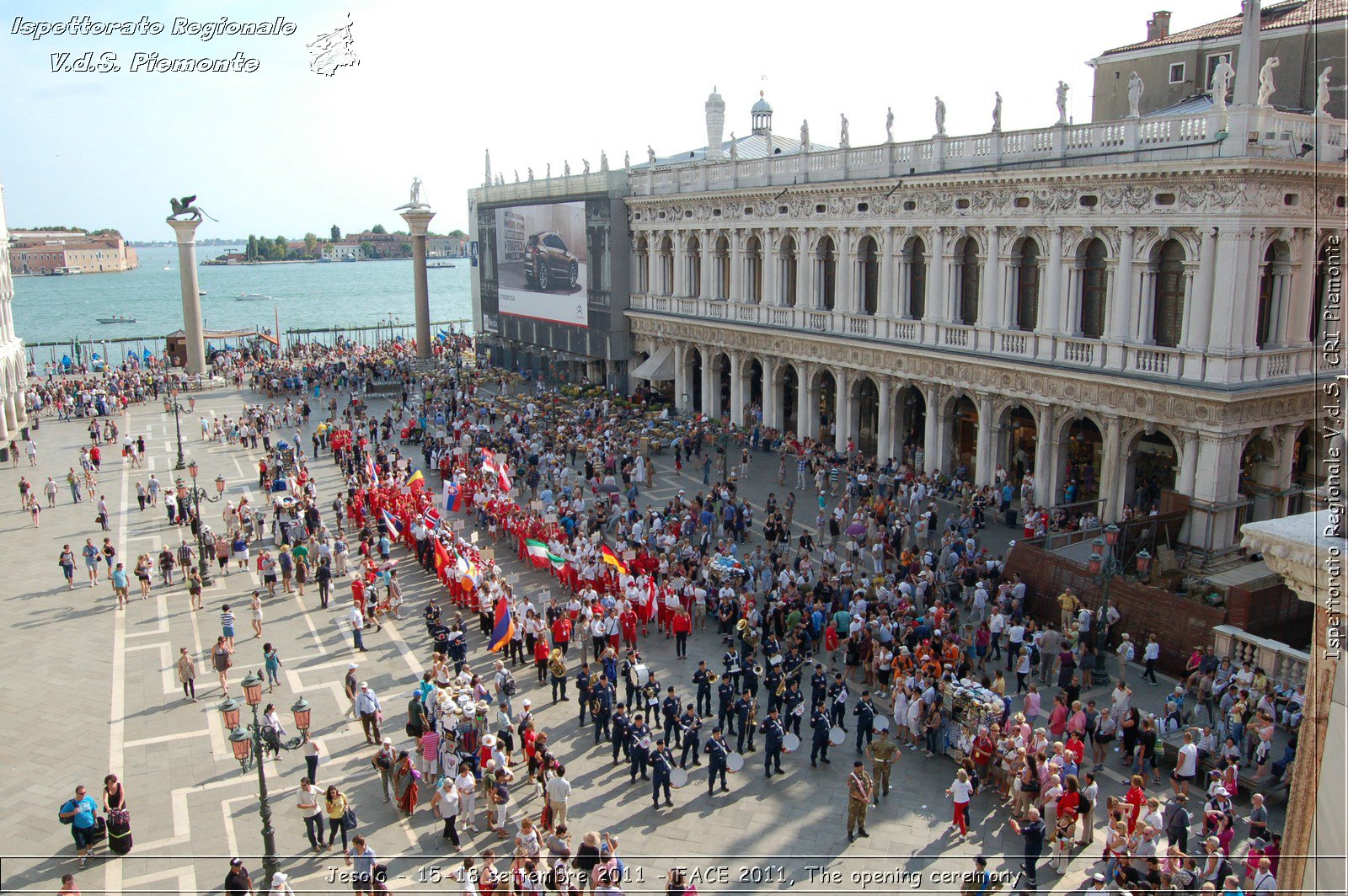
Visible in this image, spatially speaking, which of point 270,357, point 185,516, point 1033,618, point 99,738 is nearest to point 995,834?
point 1033,618

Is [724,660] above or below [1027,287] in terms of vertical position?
below

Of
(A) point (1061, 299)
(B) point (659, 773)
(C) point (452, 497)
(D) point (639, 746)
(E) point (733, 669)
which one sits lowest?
(B) point (659, 773)

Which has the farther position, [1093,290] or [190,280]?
[190,280]

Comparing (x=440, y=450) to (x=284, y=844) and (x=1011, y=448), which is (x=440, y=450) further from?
(x=284, y=844)

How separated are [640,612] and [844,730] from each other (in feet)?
21.2

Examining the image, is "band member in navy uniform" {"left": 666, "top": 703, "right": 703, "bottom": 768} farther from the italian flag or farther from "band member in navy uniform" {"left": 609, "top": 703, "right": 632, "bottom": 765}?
the italian flag

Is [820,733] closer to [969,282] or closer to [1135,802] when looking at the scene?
[1135,802]

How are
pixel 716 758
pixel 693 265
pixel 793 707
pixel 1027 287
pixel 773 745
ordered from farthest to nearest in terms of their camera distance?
pixel 693 265 → pixel 1027 287 → pixel 793 707 → pixel 773 745 → pixel 716 758

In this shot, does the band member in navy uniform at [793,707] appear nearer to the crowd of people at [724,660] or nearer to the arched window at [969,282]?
the crowd of people at [724,660]

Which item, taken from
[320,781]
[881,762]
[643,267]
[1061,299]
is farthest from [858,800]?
[643,267]

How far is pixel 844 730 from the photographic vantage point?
57.3 feet

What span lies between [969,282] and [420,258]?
42106 millimetres

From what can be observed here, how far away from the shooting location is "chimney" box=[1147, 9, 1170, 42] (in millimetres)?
34094

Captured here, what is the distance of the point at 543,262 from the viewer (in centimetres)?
5400
